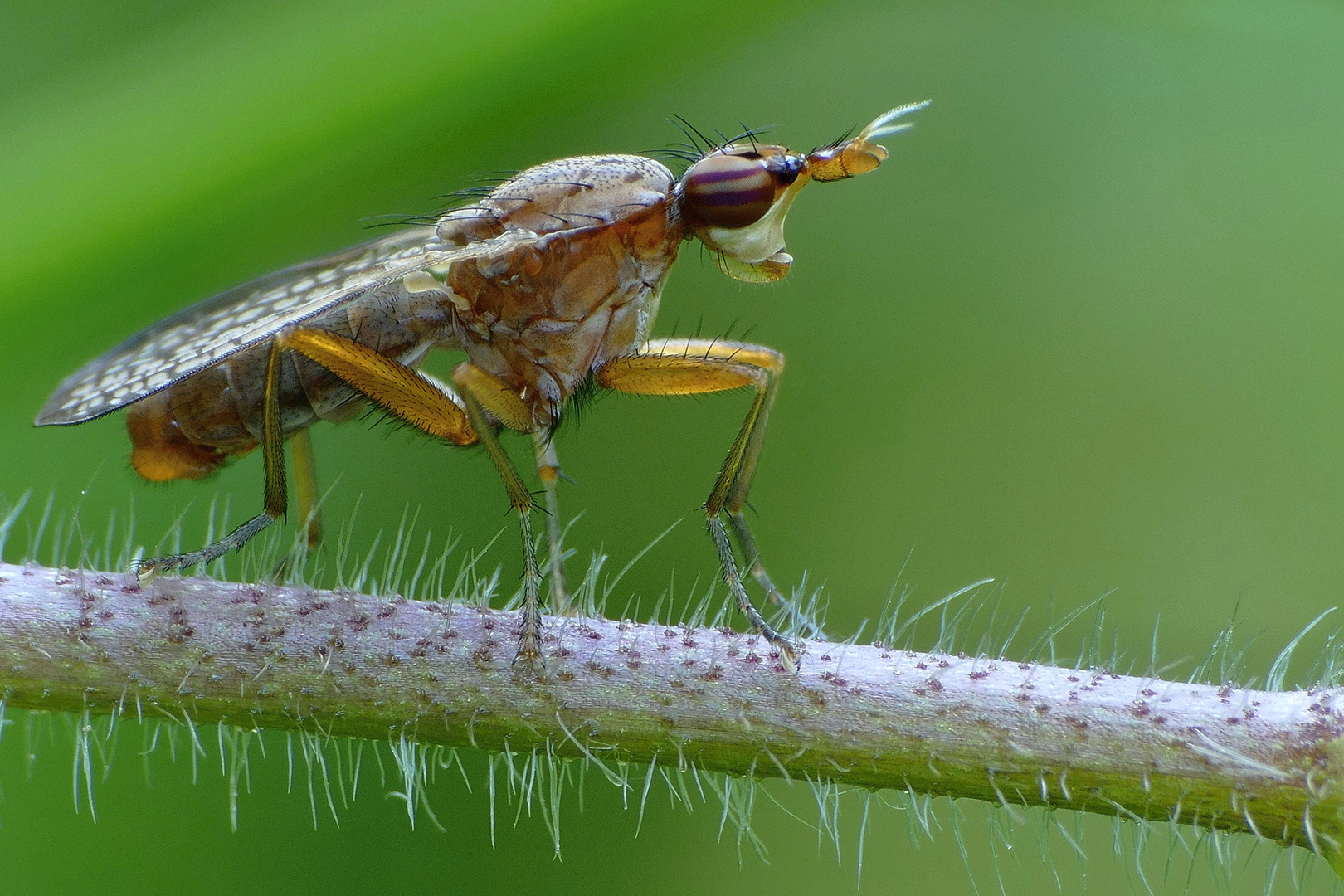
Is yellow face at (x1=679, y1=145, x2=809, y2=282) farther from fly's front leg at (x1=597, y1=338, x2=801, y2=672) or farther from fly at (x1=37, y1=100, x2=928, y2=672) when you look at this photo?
fly's front leg at (x1=597, y1=338, x2=801, y2=672)

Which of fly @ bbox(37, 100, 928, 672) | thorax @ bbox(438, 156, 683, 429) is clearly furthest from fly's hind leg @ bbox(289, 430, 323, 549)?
thorax @ bbox(438, 156, 683, 429)

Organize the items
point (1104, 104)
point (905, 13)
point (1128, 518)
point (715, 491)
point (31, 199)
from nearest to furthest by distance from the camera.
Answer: point (715, 491) → point (31, 199) → point (1128, 518) → point (1104, 104) → point (905, 13)

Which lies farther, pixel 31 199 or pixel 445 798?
pixel 445 798

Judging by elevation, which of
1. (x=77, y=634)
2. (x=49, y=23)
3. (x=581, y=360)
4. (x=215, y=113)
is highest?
(x=49, y=23)

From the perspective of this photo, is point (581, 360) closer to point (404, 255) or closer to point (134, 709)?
point (404, 255)

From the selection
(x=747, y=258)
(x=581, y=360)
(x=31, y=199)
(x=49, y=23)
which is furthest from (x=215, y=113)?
(x=747, y=258)

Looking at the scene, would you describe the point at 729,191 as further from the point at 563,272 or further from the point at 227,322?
the point at 227,322

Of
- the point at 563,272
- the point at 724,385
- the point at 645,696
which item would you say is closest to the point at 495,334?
the point at 563,272
